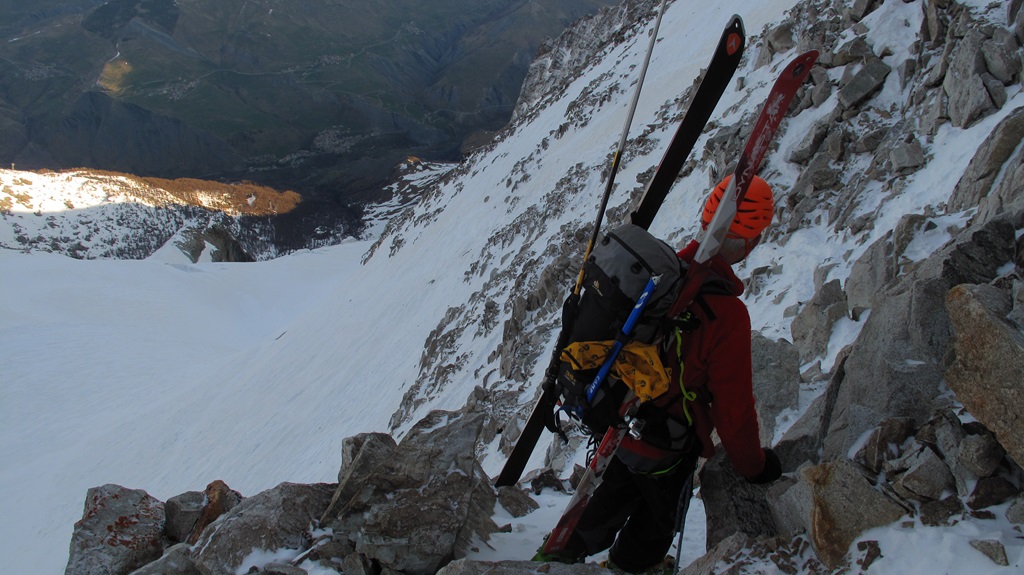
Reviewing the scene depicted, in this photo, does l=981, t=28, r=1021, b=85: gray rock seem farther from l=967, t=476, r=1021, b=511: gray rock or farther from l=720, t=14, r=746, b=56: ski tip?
l=967, t=476, r=1021, b=511: gray rock

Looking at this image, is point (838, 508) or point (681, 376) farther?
point (681, 376)

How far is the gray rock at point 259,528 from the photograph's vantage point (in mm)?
4617

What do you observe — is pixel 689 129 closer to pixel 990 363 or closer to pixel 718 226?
pixel 718 226

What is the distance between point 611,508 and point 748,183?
7.65 ft

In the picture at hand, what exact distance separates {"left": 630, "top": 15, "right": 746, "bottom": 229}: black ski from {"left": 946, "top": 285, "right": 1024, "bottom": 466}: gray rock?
2335 mm

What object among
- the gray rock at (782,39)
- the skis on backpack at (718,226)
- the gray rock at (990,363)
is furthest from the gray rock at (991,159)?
the gray rock at (782,39)

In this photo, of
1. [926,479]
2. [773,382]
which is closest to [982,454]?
[926,479]

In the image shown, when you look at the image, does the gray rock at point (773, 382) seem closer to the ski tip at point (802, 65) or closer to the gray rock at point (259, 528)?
the ski tip at point (802, 65)

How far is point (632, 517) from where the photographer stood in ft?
13.0

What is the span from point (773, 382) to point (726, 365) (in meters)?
2.07

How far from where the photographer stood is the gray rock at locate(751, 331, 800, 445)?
4.68 metres

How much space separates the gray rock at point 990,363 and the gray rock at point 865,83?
342 inches

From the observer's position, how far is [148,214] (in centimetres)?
11588

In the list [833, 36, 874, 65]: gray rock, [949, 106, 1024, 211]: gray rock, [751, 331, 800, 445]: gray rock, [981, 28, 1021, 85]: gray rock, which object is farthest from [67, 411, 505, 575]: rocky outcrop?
[833, 36, 874, 65]: gray rock
